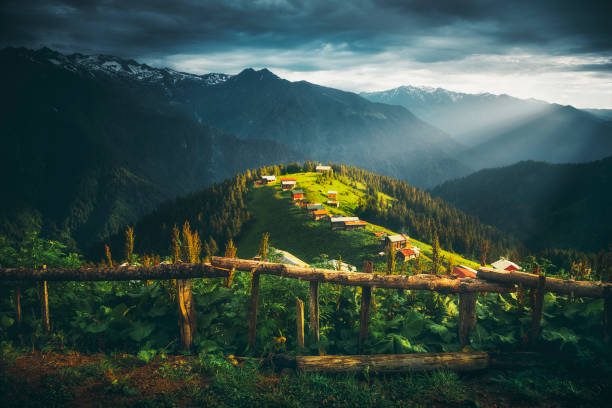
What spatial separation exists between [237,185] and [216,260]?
127 meters

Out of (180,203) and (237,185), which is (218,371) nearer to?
(237,185)

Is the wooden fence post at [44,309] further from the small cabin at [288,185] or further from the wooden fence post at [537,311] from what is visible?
the small cabin at [288,185]

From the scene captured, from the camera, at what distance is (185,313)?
32.3 feet

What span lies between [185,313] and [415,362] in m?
6.96

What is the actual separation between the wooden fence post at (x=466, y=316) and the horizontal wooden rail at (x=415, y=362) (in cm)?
78

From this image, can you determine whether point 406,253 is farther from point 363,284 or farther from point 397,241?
A: point 363,284

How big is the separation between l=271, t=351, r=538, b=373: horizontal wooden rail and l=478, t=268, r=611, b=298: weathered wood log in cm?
197

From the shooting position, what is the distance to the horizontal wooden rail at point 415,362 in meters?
8.52

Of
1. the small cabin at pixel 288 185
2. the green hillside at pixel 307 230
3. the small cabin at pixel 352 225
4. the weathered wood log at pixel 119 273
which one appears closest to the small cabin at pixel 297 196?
the green hillside at pixel 307 230

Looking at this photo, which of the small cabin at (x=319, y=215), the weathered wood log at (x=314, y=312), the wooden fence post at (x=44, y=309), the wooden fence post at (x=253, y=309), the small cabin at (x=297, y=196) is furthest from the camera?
the small cabin at (x=297, y=196)

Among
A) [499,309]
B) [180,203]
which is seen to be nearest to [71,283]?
[499,309]

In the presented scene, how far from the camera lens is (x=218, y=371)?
8.70 meters

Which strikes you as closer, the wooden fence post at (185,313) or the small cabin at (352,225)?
the wooden fence post at (185,313)

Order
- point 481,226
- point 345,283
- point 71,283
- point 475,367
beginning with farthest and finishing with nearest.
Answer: point 481,226, point 71,283, point 345,283, point 475,367
